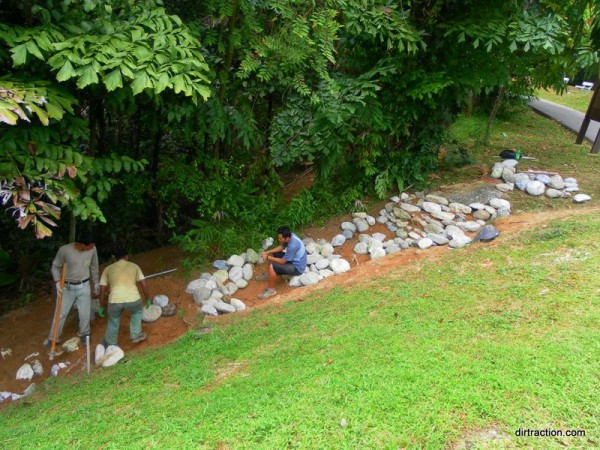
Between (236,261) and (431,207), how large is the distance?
2881mm

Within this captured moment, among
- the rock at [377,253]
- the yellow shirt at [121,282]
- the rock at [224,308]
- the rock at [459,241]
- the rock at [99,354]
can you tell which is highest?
the rock at [459,241]

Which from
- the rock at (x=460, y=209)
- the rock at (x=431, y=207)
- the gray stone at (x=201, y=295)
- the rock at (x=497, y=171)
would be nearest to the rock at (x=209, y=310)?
the gray stone at (x=201, y=295)

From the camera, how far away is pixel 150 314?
5.53 m

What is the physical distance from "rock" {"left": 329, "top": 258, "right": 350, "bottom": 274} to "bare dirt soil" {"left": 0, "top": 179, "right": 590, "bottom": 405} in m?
0.13

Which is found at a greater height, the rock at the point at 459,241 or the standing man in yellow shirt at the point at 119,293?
the rock at the point at 459,241

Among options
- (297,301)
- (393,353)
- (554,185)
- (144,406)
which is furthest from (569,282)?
(144,406)

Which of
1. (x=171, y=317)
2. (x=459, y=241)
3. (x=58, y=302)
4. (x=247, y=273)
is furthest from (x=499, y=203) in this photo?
(x=58, y=302)

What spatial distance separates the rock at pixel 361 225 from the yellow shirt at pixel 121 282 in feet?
10.4

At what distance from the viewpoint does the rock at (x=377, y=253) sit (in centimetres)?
593

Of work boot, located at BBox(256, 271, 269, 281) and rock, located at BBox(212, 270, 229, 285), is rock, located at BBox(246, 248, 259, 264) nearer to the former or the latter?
work boot, located at BBox(256, 271, 269, 281)

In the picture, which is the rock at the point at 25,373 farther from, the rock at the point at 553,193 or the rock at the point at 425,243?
the rock at the point at 553,193

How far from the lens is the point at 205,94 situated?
343cm

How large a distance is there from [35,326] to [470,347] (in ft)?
17.5

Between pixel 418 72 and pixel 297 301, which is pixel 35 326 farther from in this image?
pixel 418 72
